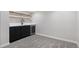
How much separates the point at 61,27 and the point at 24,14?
3077 millimetres

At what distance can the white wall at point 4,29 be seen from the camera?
3318 millimetres

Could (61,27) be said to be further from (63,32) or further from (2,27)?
(2,27)

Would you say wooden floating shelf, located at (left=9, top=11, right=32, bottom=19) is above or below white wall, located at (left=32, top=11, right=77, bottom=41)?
above

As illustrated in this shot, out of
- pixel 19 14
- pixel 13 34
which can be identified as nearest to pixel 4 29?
pixel 13 34

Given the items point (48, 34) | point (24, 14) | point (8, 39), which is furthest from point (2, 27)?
point (48, 34)

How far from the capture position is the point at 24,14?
6.22 m

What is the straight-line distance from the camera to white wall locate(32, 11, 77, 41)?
14.7 ft

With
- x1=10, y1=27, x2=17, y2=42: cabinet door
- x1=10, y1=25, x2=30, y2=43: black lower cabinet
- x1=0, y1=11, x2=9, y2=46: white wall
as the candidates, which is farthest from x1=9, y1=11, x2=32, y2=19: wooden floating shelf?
x1=0, y1=11, x2=9, y2=46: white wall

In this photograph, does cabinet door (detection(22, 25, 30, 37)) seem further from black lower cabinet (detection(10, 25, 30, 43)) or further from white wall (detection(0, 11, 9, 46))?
white wall (detection(0, 11, 9, 46))

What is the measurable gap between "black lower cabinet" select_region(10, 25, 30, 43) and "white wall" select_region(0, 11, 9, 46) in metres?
0.41

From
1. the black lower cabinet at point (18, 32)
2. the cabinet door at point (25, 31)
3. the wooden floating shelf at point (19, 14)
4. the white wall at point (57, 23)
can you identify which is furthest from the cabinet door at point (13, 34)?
the white wall at point (57, 23)

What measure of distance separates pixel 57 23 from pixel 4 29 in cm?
336

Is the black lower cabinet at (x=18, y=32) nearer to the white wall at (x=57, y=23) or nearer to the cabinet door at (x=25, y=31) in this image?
the cabinet door at (x=25, y=31)

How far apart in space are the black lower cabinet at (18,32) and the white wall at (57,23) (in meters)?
1.42
